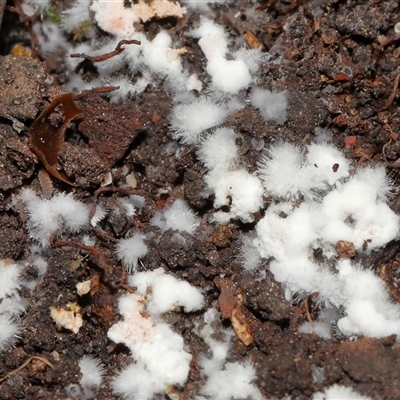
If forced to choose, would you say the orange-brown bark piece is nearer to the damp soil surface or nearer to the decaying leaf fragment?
the damp soil surface

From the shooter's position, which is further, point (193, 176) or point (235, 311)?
point (193, 176)

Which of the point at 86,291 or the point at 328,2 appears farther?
the point at 328,2

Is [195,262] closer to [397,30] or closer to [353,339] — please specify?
[353,339]

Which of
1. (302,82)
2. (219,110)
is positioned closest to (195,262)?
(219,110)

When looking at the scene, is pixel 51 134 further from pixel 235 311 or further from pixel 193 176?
pixel 235 311

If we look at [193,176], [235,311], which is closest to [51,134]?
[193,176]

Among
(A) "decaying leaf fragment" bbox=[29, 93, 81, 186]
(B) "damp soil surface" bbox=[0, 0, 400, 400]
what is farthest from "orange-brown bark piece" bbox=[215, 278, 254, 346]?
(A) "decaying leaf fragment" bbox=[29, 93, 81, 186]
